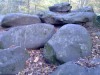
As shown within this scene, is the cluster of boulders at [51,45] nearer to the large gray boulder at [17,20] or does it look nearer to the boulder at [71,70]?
the boulder at [71,70]

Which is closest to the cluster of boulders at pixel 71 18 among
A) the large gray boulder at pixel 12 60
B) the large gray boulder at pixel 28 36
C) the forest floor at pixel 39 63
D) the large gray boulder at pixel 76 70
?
the large gray boulder at pixel 28 36

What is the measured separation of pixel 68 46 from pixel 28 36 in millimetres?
1315

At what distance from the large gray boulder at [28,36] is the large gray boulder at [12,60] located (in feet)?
2.27

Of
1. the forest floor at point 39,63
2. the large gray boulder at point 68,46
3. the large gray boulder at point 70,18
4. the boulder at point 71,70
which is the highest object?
the large gray boulder at point 70,18

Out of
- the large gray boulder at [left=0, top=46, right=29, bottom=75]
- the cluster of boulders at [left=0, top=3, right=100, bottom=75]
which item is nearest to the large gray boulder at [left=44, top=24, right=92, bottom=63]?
the cluster of boulders at [left=0, top=3, right=100, bottom=75]

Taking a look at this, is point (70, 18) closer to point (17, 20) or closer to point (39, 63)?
point (17, 20)

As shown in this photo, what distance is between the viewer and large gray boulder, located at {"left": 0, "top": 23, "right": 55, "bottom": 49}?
593 centimetres

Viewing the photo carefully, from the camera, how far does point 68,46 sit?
537cm

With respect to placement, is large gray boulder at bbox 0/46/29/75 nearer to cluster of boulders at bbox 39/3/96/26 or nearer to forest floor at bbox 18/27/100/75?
forest floor at bbox 18/27/100/75

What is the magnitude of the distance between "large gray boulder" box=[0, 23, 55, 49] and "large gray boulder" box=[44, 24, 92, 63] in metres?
0.53

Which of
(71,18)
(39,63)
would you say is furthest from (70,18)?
(39,63)

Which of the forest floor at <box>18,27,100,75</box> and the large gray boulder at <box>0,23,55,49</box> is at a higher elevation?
the large gray boulder at <box>0,23,55,49</box>

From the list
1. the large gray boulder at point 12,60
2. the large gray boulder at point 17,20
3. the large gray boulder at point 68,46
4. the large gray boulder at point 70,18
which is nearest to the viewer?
the large gray boulder at point 12,60

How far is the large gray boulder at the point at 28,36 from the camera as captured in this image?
593cm
